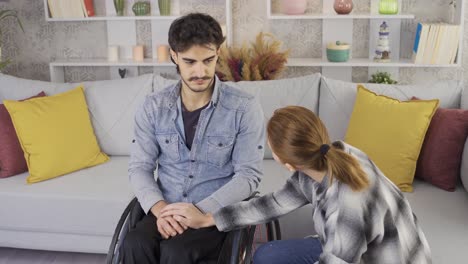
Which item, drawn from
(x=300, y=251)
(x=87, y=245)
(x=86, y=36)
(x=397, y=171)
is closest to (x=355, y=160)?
(x=300, y=251)

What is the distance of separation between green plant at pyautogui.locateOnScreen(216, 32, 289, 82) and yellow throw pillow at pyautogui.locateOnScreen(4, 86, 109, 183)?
2.80 ft

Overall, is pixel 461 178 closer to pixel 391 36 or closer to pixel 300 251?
pixel 300 251

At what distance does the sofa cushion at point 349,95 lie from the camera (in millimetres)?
3031

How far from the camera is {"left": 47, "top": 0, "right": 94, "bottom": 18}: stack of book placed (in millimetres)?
3770

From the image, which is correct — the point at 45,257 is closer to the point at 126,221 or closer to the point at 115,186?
the point at 115,186

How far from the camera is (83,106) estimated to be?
3.22m

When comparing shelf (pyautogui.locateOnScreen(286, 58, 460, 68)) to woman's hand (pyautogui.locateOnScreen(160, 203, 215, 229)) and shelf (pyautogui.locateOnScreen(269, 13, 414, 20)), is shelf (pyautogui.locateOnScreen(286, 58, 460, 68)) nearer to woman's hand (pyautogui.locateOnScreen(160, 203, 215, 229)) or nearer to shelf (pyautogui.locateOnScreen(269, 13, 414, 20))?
shelf (pyautogui.locateOnScreen(269, 13, 414, 20))

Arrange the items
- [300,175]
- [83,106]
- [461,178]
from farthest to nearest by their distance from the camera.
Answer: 1. [83,106]
2. [461,178]
3. [300,175]

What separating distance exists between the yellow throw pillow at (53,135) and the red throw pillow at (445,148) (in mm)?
1630

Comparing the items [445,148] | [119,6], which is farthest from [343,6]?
[119,6]

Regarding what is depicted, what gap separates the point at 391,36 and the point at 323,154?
2248mm

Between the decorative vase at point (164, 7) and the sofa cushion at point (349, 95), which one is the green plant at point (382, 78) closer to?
the sofa cushion at point (349, 95)

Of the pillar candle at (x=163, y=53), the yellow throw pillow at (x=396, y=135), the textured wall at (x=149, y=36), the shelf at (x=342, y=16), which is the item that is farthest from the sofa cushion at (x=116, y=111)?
the yellow throw pillow at (x=396, y=135)

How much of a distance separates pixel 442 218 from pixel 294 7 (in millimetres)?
1626
